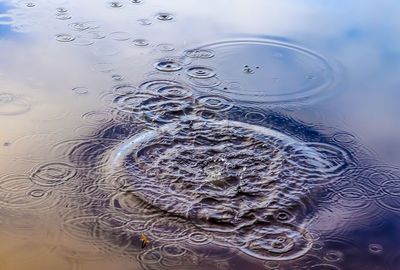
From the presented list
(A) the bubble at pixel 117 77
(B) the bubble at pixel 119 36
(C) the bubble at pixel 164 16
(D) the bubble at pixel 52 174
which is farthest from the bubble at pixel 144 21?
(D) the bubble at pixel 52 174

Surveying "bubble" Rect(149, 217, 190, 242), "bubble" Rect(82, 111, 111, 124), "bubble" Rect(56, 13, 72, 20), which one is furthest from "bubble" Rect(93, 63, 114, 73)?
"bubble" Rect(149, 217, 190, 242)

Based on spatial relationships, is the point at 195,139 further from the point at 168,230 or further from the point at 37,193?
the point at 37,193

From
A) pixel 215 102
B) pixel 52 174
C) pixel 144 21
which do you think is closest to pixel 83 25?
pixel 144 21

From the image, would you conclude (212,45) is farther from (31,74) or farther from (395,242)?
(395,242)

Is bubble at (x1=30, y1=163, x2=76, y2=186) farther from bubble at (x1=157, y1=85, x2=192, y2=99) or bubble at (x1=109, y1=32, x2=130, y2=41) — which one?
bubble at (x1=109, y1=32, x2=130, y2=41)

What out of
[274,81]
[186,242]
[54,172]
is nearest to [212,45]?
[274,81]

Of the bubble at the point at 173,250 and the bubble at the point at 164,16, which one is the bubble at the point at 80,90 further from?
the bubble at the point at 173,250
